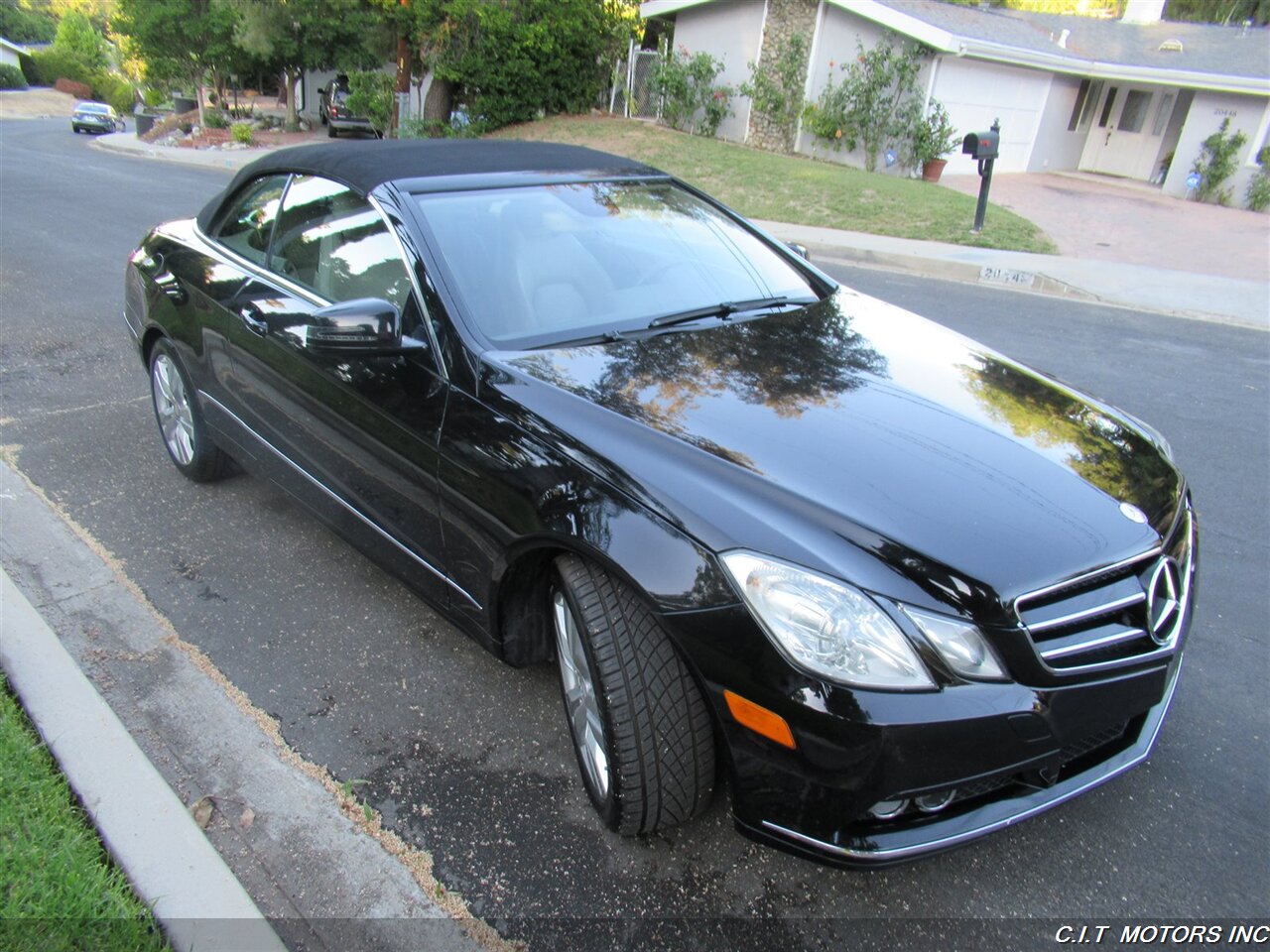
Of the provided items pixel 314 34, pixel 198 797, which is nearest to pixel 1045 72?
pixel 314 34

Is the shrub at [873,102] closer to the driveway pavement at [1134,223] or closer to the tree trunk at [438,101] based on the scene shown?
the driveway pavement at [1134,223]

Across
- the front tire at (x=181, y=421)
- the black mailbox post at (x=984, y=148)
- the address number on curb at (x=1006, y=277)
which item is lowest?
the front tire at (x=181, y=421)

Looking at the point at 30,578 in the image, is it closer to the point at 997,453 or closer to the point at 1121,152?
the point at 997,453

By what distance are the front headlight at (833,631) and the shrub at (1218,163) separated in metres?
22.1

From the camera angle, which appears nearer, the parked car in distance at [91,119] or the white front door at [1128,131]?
the white front door at [1128,131]

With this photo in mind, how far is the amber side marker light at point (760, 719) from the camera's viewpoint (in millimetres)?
1852

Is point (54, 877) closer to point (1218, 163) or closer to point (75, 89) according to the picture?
point (1218, 163)

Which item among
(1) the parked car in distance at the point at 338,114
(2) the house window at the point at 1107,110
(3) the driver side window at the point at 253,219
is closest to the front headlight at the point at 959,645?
(3) the driver side window at the point at 253,219

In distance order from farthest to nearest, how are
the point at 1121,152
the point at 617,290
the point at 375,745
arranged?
the point at 1121,152
the point at 617,290
the point at 375,745

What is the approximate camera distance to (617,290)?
2955 mm

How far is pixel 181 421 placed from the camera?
13.5ft

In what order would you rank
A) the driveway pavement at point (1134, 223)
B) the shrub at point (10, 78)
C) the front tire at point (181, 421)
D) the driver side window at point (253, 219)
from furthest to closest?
the shrub at point (10, 78) < the driveway pavement at point (1134, 223) < the front tire at point (181, 421) < the driver side window at point (253, 219)

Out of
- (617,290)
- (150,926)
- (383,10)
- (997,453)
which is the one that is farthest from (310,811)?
(383,10)

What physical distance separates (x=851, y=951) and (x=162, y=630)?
2.45m
